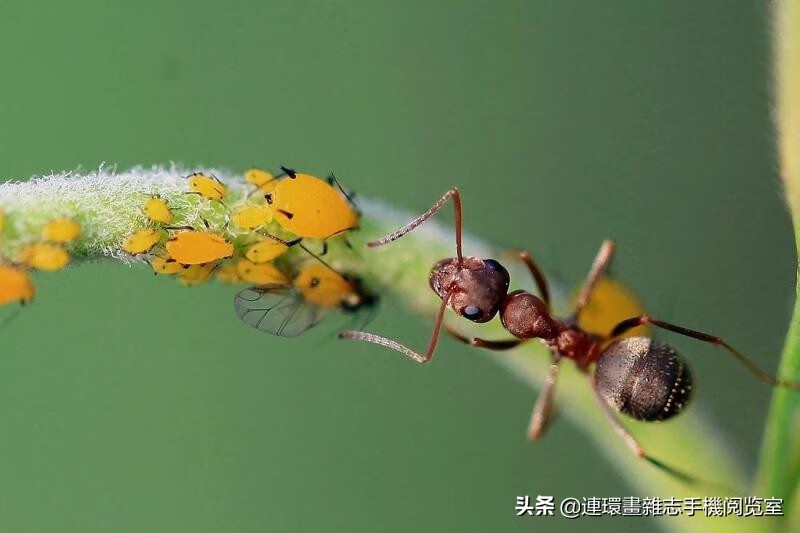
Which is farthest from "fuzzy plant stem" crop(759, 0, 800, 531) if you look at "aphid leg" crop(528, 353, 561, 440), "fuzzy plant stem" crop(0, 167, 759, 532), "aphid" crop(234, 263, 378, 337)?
"aphid" crop(234, 263, 378, 337)

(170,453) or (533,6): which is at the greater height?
(533,6)

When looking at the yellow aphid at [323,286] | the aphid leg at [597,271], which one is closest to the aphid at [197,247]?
the yellow aphid at [323,286]

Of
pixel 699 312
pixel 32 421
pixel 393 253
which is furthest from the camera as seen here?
pixel 699 312

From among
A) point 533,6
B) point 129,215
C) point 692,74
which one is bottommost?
point 129,215

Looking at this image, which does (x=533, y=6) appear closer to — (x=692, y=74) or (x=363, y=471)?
(x=692, y=74)

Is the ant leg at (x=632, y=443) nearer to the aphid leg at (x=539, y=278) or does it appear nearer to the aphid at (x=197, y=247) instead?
the aphid leg at (x=539, y=278)

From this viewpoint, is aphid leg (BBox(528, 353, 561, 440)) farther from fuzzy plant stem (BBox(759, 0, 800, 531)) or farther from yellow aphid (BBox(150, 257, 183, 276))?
yellow aphid (BBox(150, 257, 183, 276))

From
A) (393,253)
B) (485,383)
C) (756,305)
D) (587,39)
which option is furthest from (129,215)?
(587,39)
